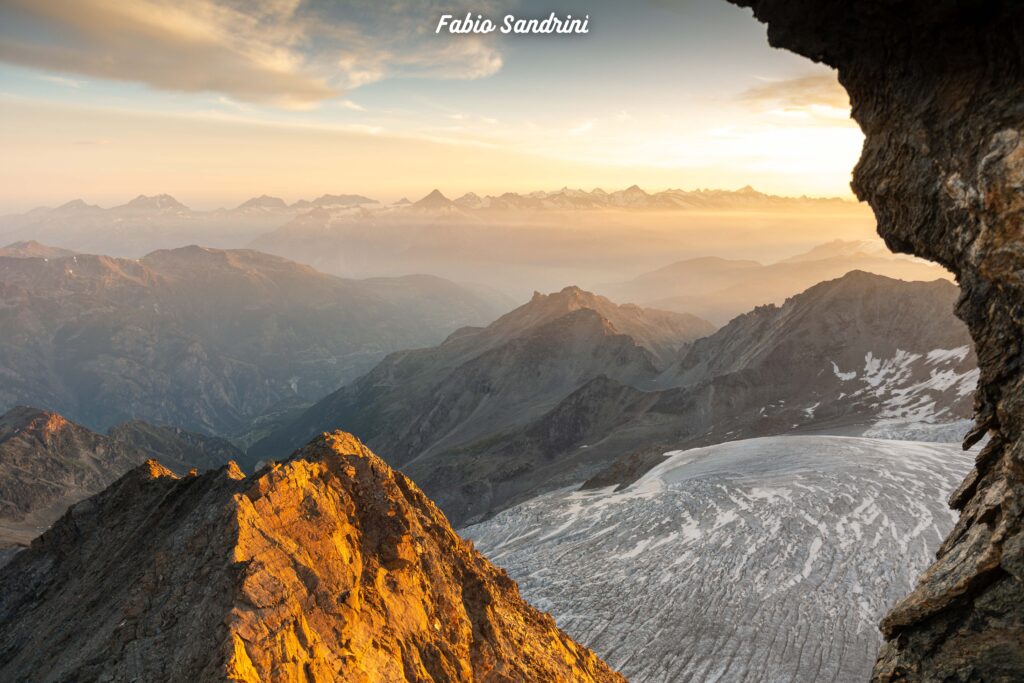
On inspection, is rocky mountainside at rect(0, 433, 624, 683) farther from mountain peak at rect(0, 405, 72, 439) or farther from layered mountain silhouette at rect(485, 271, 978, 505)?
mountain peak at rect(0, 405, 72, 439)

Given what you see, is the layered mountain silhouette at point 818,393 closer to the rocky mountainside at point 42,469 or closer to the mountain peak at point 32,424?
the rocky mountainside at point 42,469

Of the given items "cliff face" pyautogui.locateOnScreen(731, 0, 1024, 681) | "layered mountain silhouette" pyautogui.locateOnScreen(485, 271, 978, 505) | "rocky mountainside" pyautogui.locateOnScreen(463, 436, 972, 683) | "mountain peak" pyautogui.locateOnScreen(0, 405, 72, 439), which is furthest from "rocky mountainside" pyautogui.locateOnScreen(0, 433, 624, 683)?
"mountain peak" pyautogui.locateOnScreen(0, 405, 72, 439)

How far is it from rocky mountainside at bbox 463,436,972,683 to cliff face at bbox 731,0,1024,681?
4264 centimetres

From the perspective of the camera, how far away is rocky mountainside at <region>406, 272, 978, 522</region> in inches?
5728

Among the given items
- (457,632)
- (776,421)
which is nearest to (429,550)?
(457,632)

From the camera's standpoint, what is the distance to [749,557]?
65812 mm

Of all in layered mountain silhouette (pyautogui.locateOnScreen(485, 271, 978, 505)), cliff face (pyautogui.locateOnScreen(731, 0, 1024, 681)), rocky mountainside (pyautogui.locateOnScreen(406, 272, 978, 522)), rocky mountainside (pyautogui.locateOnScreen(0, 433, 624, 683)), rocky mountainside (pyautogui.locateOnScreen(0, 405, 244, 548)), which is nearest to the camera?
cliff face (pyautogui.locateOnScreen(731, 0, 1024, 681))

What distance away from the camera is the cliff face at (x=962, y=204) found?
1300 centimetres

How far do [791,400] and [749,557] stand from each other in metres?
118

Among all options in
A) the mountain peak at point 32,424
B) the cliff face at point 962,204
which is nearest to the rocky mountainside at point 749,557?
the cliff face at point 962,204

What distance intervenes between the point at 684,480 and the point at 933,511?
2885cm

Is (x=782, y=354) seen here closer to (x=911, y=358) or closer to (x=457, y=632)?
(x=911, y=358)

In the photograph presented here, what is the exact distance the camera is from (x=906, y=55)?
52.7 feet

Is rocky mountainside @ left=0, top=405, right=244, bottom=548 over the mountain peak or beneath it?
beneath
